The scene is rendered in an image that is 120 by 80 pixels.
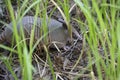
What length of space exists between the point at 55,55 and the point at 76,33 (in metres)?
0.18

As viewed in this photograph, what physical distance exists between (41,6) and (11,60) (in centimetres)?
30

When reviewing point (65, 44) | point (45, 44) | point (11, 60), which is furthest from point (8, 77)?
point (65, 44)

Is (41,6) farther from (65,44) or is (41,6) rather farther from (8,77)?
(8,77)

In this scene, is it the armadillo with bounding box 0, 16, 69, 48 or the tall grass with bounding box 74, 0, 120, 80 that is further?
the armadillo with bounding box 0, 16, 69, 48

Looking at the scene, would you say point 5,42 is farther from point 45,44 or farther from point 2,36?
point 45,44

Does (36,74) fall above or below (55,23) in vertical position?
below

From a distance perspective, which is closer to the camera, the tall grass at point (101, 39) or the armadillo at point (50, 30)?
the tall grass at point (101, 39)

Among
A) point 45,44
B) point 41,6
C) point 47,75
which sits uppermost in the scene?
point 41,6

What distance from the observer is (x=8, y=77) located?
4.13 ft

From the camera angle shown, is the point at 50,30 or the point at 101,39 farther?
the point at 50,30

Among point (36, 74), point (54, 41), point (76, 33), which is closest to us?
point (36, 74)

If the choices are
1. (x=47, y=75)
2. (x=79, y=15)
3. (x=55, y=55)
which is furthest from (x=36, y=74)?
(x=79, y=15)

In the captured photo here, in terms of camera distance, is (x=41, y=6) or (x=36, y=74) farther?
(x=41, y=6)

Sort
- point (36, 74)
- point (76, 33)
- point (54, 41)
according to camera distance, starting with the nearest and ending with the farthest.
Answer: point (36, 74)
point (54, 41)
point (76, 33)
